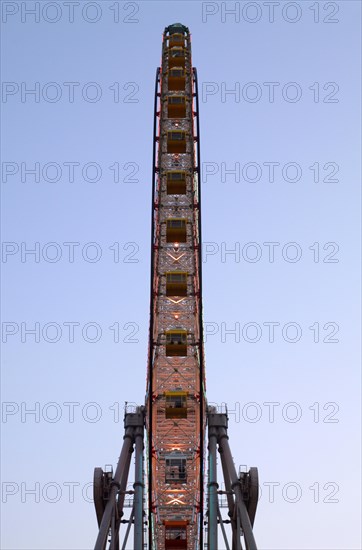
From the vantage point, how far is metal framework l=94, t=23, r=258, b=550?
38.0 m

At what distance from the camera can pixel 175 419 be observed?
39.6m

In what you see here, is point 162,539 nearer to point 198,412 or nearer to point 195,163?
point 198,412

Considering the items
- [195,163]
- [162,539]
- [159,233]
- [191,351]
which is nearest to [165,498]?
[162,539]

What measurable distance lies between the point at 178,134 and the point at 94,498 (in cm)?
1791

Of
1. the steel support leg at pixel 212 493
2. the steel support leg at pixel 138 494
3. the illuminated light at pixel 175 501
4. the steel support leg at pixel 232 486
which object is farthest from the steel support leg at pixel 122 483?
the steel support leg at pixel 232 486

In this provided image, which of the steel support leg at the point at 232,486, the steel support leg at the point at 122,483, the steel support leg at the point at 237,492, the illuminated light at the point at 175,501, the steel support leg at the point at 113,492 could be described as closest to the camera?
the steel support leg at the point at 113,492

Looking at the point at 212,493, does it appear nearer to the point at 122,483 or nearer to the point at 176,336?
the point at 122,483

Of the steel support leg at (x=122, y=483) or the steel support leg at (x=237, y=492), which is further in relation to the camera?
the steel support leg at (x=122, y=483)

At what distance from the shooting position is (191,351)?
4094cm

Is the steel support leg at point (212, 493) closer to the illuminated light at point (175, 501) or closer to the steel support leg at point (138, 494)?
the illuminated light at point (175, 501)

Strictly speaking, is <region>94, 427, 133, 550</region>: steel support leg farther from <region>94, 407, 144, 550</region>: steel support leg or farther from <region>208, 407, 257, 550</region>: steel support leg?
<region>208, 407, 257, 550</region>: steel support leg

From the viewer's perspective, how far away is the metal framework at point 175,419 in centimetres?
3803

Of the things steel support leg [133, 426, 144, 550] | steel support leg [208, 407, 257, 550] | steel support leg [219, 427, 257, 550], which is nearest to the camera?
steel support leg [219, 427, 257, 550]

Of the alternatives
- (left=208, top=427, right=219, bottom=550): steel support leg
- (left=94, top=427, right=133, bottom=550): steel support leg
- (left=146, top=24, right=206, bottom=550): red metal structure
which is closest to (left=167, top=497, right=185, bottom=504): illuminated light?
(left=146, top=24, right=206, bottom=550): red metal structure
